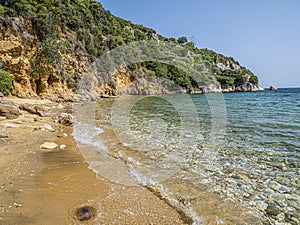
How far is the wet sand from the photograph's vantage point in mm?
2801

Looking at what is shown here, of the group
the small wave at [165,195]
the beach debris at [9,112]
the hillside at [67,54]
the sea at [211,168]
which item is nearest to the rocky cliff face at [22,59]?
the hillside at [67,54]

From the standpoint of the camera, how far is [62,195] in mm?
3385

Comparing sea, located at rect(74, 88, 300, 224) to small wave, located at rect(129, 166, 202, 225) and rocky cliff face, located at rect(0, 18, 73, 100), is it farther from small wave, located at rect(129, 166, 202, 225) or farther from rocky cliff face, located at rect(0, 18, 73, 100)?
rocky cliff face, located at rect(0, 18, 73, 100)

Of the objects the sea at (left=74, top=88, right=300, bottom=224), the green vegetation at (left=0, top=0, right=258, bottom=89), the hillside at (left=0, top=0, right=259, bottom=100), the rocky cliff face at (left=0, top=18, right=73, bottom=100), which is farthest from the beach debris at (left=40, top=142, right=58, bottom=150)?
the green vegetation at (left=0, top=0, right=258, bottom=89)

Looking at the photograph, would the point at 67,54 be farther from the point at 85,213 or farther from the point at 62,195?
the point at 85,213

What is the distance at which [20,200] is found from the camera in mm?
3076

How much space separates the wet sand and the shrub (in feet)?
56.5

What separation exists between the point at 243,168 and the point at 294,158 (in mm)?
1784

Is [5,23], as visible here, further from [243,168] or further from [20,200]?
[243,168]

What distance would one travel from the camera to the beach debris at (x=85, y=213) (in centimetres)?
280

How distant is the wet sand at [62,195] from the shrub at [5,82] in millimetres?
17236

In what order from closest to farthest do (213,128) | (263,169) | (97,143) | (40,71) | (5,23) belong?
(263,169), (97,143), (213,128), (5,23), (40,71)

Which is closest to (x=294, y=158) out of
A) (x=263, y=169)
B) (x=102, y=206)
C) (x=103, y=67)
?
(x=263, y=169)

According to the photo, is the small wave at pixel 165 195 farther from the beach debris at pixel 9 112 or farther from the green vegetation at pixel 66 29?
the green vegetation at pixel 66 29
